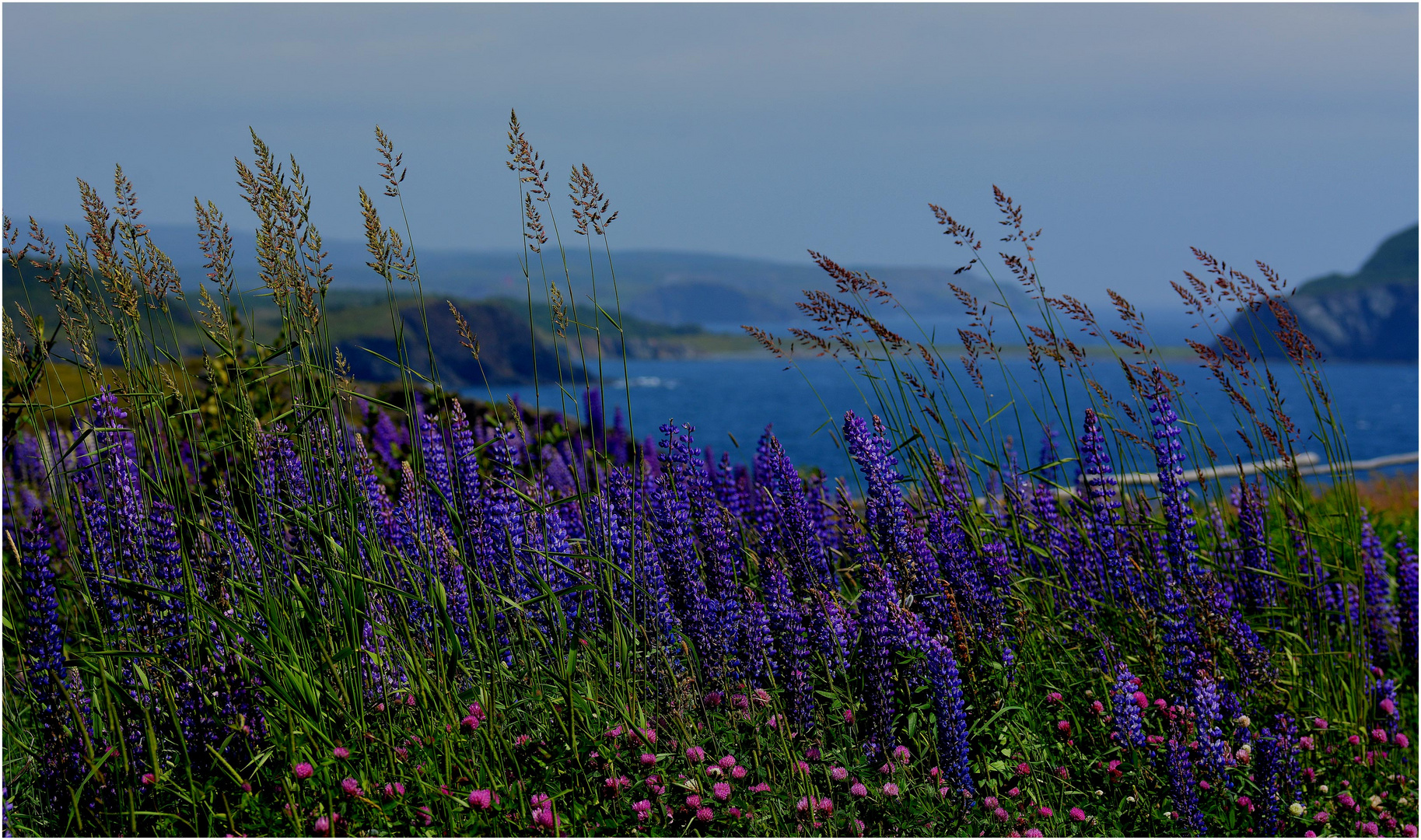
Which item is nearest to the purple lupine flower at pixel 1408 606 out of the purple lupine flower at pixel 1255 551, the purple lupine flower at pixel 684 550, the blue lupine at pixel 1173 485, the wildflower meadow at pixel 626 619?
the wildflower meadow at pixel 626 619

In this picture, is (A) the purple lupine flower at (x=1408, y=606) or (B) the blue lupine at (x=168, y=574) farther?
(A) the purple lupine flower at (x=1408, y=606)

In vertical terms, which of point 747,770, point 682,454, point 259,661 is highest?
point 682,454

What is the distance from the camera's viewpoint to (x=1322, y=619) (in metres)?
3.62

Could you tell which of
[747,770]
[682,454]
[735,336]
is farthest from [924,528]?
[735,336]

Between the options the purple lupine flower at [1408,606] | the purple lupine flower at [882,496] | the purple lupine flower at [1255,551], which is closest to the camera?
the purple lupine flower at [882,496]

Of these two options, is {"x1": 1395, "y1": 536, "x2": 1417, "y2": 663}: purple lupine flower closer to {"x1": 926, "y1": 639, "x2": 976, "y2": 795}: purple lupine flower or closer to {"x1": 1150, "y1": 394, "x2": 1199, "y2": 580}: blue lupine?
{"x1": 1150, "y1": 394, "x2": 1199, "y2": 580}: blue lupine

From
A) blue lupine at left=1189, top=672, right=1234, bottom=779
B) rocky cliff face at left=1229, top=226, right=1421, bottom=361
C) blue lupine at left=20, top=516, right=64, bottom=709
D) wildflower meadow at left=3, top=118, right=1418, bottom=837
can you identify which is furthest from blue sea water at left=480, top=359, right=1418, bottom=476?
blue lupine at left=20, top=516, right=64, bottom=709

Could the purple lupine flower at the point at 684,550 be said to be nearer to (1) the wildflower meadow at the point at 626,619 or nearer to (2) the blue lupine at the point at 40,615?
(1) the wildflower meadow at the point at 626,619

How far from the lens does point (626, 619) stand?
114 inches

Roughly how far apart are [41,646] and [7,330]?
88cm

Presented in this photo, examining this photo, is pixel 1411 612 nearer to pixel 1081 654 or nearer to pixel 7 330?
pixel 1081 654

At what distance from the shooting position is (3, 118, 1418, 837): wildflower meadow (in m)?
2.45

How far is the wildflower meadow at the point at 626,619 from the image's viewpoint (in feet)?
8.04

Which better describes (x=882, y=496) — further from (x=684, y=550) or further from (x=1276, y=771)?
(x=1276, y=771)
